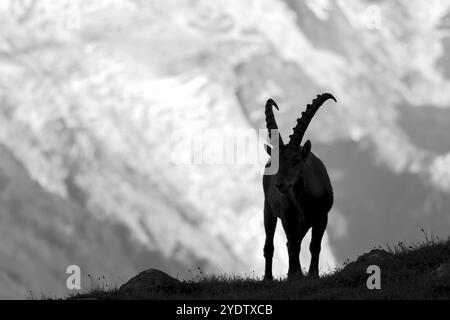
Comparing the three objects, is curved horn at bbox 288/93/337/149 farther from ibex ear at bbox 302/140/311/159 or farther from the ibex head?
ibex ear at bbox 302/140/311/159

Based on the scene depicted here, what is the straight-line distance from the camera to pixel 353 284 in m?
18.5

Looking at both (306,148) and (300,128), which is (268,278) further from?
(300,128)

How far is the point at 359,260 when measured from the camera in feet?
64.8

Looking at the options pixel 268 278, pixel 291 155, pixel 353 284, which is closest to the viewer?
pixel 353 284

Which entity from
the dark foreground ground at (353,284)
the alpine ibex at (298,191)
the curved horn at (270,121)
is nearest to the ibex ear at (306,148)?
A: the alpine ibex at (298,191)

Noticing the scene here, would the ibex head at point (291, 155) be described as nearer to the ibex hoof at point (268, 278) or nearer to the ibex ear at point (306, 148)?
the ibex ear at point (306, 148)

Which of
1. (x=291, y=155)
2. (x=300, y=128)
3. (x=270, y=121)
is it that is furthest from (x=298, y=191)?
(x=270, y=121)

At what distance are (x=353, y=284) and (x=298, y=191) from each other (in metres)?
3.59

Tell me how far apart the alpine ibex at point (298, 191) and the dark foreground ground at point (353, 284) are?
1369 mm

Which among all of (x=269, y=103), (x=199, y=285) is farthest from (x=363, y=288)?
Result: (x=269, y=103)

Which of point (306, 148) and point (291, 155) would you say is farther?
point (306, 148)

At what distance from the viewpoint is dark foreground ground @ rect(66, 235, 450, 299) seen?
1706 centimetres
